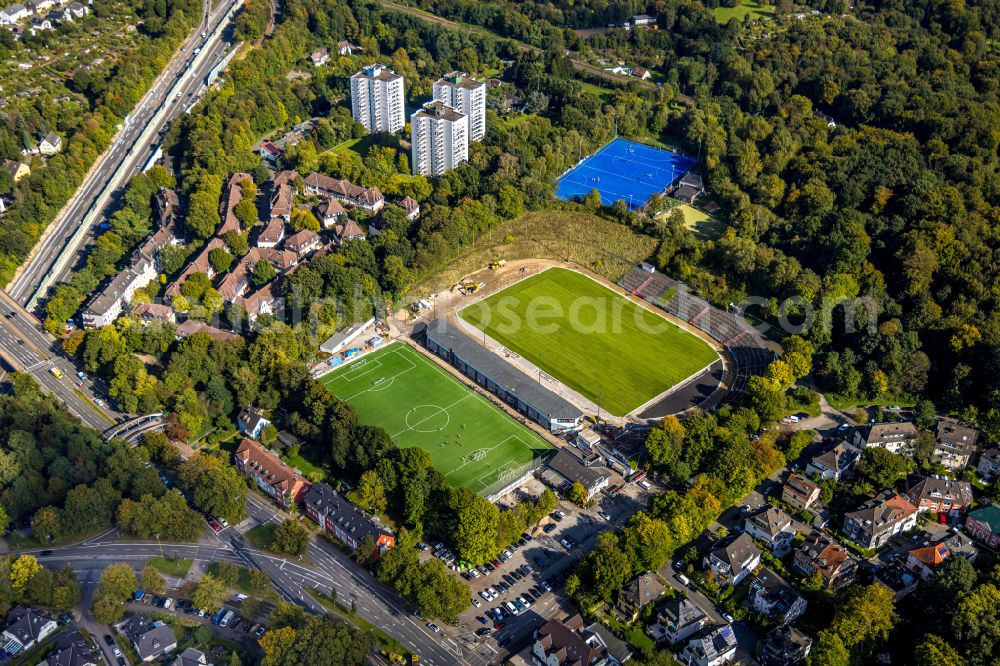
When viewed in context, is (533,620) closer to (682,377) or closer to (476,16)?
(682,377)

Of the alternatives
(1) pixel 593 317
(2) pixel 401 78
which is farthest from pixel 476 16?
(1) pixel 593 317

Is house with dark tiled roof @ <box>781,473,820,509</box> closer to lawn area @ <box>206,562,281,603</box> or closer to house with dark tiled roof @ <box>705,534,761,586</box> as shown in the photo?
house with dark tiled roof @ <box>705,534,761,586</box>

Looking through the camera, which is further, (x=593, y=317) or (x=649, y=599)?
(x=593, y=317)

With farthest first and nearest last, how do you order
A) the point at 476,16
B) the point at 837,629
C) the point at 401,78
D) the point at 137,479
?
the point at 476,16, the point at 401,78, the point at 137,479, the point at 837,629

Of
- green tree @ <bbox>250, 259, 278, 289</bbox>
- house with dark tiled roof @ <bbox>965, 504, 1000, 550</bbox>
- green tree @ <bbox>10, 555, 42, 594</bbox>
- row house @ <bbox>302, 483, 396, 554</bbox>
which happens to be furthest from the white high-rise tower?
house with dark tiled roof @ <bbox>965, 504, 1000, 550</bbox>

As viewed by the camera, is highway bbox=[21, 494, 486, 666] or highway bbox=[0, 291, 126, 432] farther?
highway bbox=[0, 291, 126, 432]
